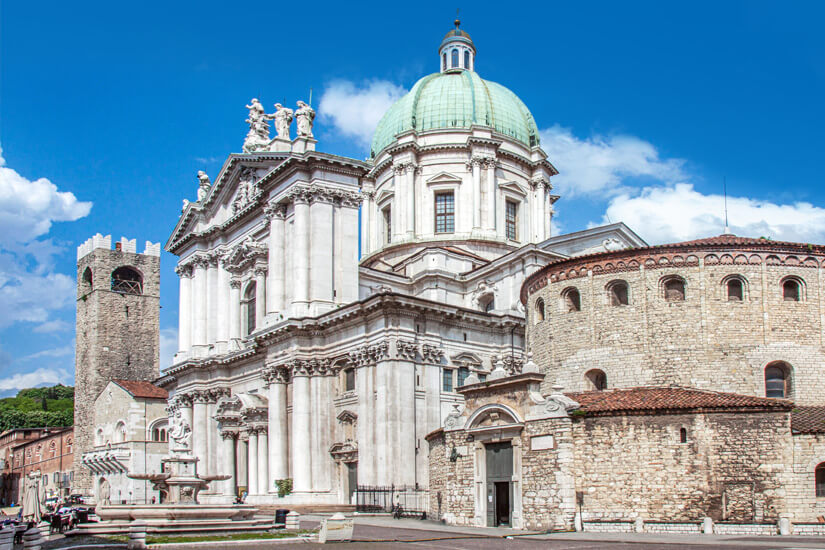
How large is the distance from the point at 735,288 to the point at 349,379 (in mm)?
19315

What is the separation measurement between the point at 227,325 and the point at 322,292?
1236 centimetres

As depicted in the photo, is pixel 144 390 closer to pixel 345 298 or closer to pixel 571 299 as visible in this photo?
pixel 345 298

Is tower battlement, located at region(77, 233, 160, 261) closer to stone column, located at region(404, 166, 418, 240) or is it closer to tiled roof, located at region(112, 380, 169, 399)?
tiled roof, located at region(112, 380, 169, 399)

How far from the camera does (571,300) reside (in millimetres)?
36562

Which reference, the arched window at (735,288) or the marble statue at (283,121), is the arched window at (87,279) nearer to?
the marble statue at (283,121)

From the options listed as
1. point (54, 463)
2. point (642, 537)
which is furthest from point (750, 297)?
point (54, 463)

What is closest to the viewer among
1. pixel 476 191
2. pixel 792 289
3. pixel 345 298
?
pixel 792 289

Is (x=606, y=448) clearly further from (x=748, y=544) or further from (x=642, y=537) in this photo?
(x=748, y=544)

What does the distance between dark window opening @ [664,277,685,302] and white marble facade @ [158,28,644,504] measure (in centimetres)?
691

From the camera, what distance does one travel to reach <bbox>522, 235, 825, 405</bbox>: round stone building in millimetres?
32719

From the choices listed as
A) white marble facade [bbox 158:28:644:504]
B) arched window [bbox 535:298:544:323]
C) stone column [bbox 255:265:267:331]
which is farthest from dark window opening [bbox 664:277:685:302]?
stone column [bbox 255:265:267:331]

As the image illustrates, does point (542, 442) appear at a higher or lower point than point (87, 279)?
lower

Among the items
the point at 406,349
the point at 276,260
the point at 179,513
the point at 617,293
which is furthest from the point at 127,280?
the point at 179,513

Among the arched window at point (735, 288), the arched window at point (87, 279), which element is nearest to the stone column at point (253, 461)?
the arched window at point (735, 288)
